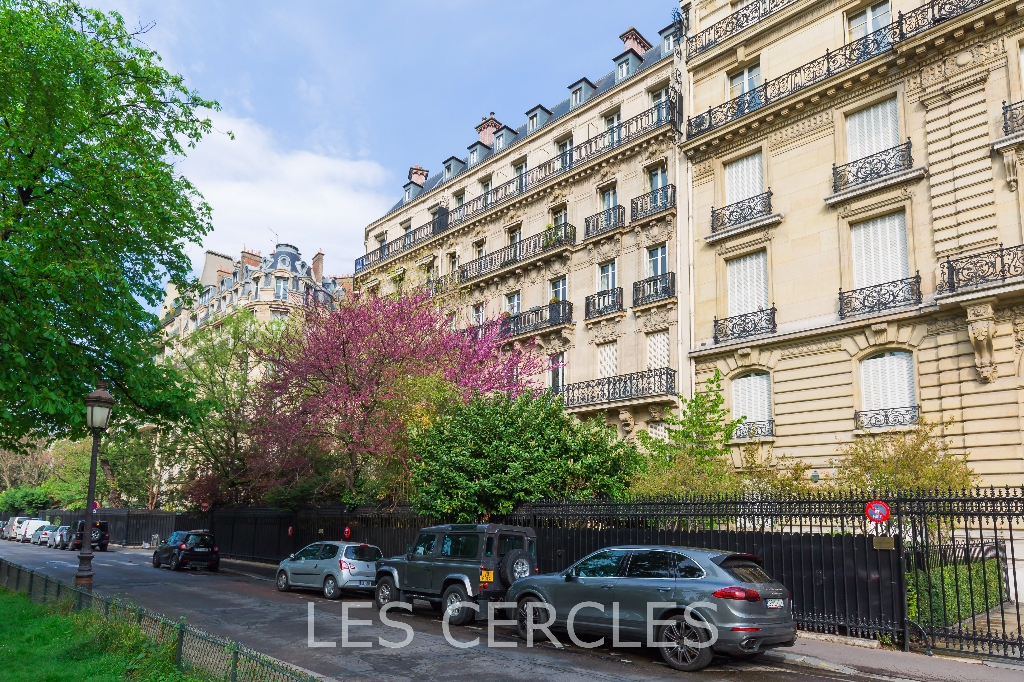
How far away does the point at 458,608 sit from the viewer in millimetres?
13305

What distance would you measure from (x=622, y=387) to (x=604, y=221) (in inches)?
263

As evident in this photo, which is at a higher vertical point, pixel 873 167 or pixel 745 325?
pixel 873 167

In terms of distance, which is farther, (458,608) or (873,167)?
(873,167)

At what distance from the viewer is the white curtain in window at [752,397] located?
69.9 ft

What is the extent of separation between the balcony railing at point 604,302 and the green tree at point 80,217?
1440 centimetres

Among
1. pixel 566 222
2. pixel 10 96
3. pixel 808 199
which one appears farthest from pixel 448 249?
pixel 10 96

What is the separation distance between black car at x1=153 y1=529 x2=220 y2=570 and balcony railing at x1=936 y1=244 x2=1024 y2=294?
82.8 feet

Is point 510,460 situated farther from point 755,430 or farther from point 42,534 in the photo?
point 42,534

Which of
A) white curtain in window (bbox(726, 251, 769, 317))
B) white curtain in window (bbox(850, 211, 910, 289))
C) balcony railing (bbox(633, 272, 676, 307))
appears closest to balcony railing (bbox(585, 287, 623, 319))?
balcony railing (bbox(633, 272, 676, 307))

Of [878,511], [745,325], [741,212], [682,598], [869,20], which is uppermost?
[869,20]

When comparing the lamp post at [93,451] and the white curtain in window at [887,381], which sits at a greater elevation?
the white curtain in window at [887,381]

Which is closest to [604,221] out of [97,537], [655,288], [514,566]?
[655,288]

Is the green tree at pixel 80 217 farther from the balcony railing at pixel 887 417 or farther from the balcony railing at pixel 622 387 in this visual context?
the balcony railing at pixel 887 417

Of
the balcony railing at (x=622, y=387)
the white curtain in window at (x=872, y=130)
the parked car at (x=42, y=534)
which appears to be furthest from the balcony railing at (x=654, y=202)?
the parked car at (x=42, y=534)
